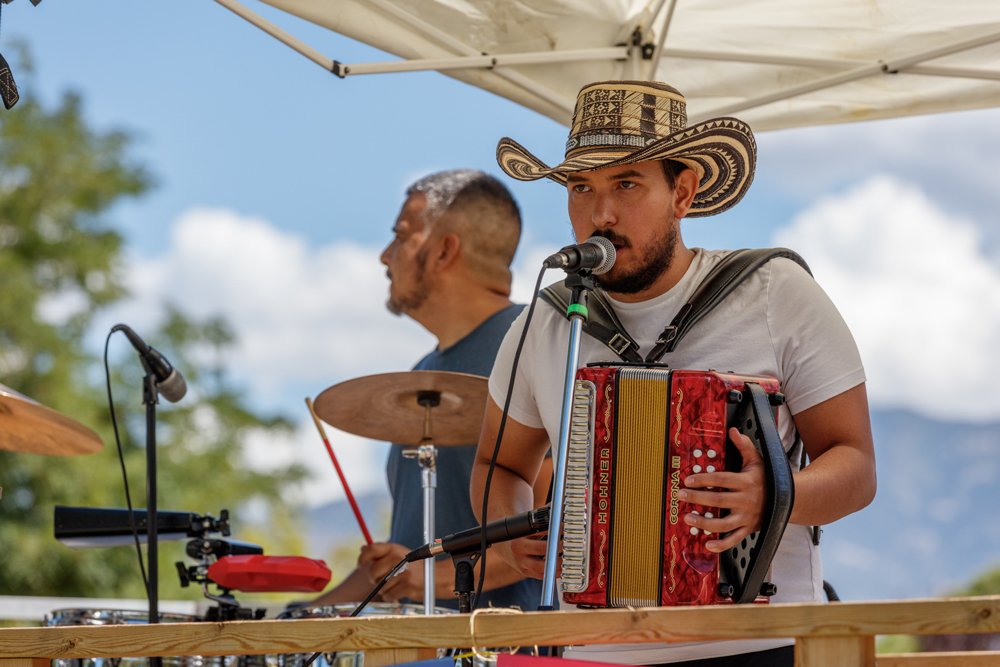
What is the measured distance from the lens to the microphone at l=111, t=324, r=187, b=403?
3.00 meters

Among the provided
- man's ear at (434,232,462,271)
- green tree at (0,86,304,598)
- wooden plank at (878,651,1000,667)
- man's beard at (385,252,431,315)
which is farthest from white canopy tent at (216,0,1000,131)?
green tree at (0,86,304,598)

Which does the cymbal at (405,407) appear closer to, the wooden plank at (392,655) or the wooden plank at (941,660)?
the wooden plank at (941,660)

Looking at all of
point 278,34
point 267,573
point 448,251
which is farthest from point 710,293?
point 448,251

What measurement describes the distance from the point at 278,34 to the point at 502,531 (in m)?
2.26

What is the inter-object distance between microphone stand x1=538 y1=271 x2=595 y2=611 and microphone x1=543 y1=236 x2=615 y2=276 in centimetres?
3

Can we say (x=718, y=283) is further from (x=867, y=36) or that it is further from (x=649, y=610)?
(x=867, y=36)

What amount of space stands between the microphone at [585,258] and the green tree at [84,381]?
12.8 metres

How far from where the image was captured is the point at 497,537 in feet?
6.49

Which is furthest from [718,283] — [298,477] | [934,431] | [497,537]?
[934,431]

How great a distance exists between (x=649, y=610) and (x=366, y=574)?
102 inches

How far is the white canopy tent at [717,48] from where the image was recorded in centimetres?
362

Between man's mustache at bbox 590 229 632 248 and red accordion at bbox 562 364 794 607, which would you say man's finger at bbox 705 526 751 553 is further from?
man's mustache at bbox 590 229 632 248

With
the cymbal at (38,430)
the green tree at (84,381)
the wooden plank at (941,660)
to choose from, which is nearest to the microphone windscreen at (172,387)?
the cymbal at (38,430)

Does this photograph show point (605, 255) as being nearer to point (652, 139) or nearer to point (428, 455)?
point (652, 139)
